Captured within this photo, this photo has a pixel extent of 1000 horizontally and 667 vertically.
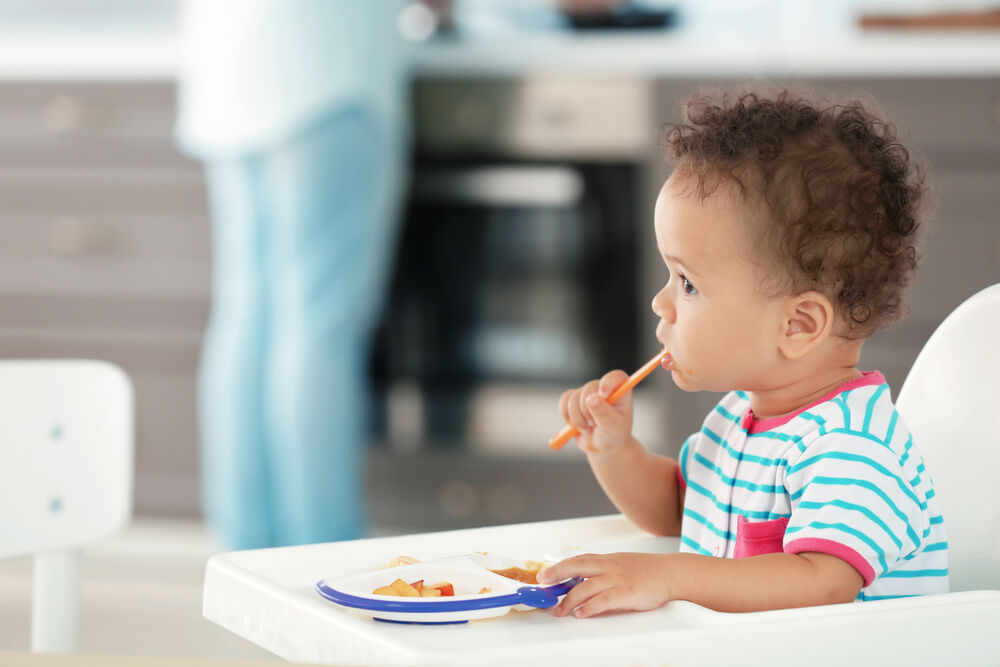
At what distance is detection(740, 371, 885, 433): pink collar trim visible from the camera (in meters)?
0.74

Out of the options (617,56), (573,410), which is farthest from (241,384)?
(573,410)

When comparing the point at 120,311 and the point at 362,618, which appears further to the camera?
the point at 120,311

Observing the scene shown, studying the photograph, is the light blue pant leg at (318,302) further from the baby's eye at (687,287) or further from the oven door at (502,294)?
the baby's eye at (687,287)

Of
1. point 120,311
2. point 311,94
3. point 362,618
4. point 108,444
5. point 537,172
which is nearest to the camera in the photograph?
point 362,618

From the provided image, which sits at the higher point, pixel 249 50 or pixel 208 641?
pixel 249 50

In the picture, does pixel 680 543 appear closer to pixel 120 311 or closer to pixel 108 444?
pixel 108 444

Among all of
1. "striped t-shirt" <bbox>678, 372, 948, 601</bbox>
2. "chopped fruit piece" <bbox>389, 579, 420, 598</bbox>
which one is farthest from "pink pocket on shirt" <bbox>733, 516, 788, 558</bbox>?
"chopped fruit piece" <bbox>389, 579, 420, 598</bbox>

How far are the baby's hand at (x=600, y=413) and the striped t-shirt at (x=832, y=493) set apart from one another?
2.3 inches

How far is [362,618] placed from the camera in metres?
0.60

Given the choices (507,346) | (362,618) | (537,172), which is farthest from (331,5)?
(362,618)

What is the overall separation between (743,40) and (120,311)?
1.23 metres

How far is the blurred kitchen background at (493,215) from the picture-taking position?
2.05 meters

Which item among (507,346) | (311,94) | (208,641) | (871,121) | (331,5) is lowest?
(208,641)

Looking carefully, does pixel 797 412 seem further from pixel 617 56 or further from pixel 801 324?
pixel 617 56
